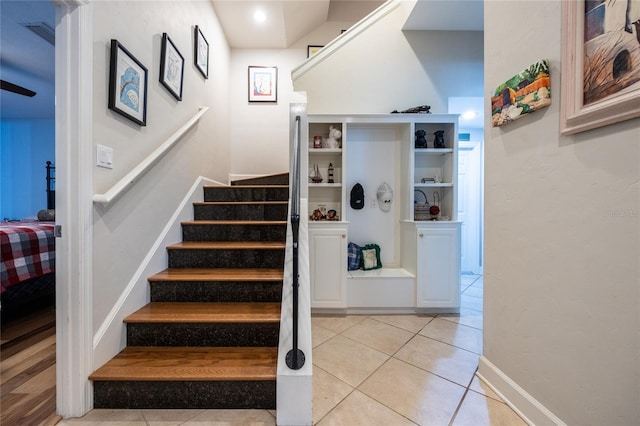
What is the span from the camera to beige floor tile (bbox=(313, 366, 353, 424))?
1.25m

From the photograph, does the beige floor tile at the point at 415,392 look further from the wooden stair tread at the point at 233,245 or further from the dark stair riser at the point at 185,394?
the wooden stair tread at the point at 233,245

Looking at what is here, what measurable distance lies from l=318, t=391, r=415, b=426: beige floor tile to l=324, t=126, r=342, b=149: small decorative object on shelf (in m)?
2.15

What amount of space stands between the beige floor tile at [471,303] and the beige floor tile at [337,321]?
125 cm

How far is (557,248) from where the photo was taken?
108 centimetres

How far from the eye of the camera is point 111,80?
132cm

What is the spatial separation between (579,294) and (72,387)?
7.64ft

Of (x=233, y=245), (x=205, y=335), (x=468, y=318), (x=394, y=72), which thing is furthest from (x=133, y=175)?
(x=468, y=318)

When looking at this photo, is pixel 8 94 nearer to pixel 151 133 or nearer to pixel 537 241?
pixel 151 133

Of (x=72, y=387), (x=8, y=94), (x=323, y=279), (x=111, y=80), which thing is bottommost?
(x=72, y=387)

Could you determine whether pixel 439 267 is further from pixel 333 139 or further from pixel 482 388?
pixel 333 139

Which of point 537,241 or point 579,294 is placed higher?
point 537,241

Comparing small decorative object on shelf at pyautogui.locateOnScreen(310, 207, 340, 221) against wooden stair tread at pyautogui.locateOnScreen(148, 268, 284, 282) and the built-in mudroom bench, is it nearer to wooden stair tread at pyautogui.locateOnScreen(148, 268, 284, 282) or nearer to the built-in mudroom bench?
the built-in mudroom bench

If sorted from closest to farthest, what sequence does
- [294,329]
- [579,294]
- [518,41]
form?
1. [579,294]
2. [294,329]
3. [518,41]

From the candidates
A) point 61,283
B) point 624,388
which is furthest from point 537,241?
point 61,283
